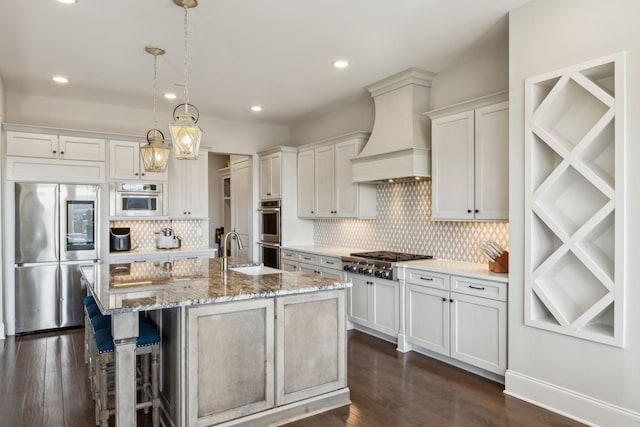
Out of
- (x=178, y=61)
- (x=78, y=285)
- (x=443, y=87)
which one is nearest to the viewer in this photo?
(x=178, y=61)

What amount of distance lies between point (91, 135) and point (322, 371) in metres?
4.21

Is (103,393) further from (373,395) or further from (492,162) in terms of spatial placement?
(492,162)

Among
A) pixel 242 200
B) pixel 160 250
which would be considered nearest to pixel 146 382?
pixel 160 250

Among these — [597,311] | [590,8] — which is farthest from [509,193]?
[590,8]

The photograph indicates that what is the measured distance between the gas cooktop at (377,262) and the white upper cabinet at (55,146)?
133 inches

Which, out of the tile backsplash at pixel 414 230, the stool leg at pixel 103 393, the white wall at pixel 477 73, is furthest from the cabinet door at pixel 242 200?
the stool leg at pixel 103 393

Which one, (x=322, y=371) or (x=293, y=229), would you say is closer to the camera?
(x=322, y=371)

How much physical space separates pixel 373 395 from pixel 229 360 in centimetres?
125

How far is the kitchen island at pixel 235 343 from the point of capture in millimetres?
2381

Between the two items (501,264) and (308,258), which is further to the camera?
(308,258)

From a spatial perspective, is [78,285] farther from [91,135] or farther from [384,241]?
[384,241]

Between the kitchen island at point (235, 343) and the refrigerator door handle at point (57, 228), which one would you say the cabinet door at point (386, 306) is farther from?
the refrigerator door handle at point (57, 228)

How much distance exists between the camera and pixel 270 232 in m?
6.56

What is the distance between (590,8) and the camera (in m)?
2.72
